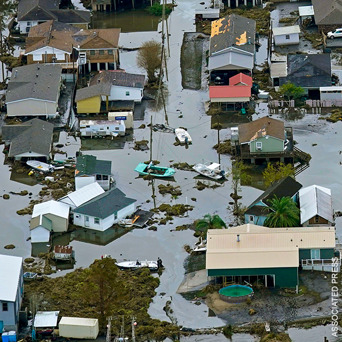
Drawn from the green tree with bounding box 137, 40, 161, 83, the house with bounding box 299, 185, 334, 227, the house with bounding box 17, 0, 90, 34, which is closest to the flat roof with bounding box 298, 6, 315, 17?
the green tree with bounding box 137, 40, 161, 83

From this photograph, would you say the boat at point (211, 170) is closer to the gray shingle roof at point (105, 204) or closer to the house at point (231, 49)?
the gray shingle roof at point (105, 204)

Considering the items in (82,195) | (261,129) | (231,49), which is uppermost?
(231,49)

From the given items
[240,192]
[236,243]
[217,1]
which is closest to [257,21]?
[217,1]

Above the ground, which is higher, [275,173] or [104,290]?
[275,173]

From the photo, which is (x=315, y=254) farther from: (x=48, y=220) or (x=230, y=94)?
(x=230, y=94)

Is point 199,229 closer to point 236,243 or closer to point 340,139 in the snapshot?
point 236,243

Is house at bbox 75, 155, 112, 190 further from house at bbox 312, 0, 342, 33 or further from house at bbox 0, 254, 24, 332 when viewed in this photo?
house at bbox 312, 0, 342, 33

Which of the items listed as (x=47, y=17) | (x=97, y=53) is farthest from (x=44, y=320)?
(x=47, y=17)
